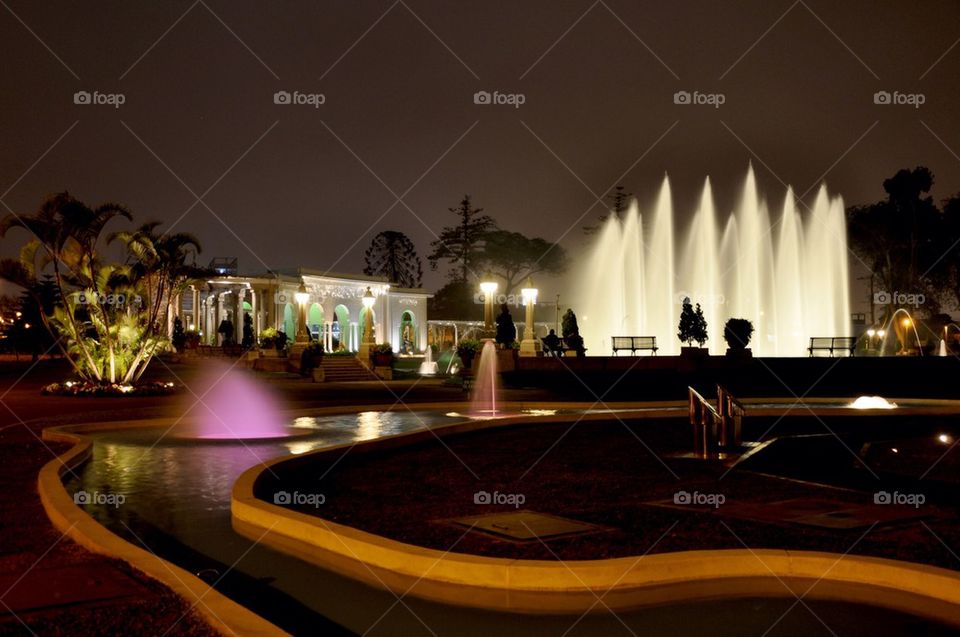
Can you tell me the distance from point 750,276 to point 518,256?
133ft

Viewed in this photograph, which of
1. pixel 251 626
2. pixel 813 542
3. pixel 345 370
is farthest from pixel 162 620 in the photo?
pixel 345 370

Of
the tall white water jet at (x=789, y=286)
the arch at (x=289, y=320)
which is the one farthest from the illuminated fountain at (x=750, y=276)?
the arch at (x=289, y=320)

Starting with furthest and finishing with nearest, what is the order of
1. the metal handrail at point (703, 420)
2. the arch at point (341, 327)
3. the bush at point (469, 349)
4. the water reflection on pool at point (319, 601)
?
the arch at point (341, 327) < the bush at point (469, 349) < the metal handrail at point (703, 420) < the water reflection on pool at point (319, 601)

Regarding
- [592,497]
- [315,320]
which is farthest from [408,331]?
[592,497]

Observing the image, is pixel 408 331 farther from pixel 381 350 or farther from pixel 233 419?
pixel 233 419

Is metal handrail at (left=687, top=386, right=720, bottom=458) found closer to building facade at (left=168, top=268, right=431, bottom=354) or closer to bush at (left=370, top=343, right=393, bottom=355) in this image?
bush at (left=370, top=343, right=393, bottom=355)

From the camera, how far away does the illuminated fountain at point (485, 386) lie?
67.2ft

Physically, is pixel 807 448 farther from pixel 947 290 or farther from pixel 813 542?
pixel 947 290

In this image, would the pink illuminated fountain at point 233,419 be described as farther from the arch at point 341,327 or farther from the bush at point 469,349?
the arch at point 341,327

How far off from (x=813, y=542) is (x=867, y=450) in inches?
236

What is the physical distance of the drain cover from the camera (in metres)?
6.89

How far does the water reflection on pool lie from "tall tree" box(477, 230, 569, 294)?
68.8m

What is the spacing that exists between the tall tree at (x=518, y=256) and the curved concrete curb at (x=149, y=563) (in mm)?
69154

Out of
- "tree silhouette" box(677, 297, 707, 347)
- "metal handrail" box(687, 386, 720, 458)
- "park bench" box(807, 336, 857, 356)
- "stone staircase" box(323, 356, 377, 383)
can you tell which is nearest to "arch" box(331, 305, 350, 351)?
"stone staircase" box(323, 356, 377, 383)
